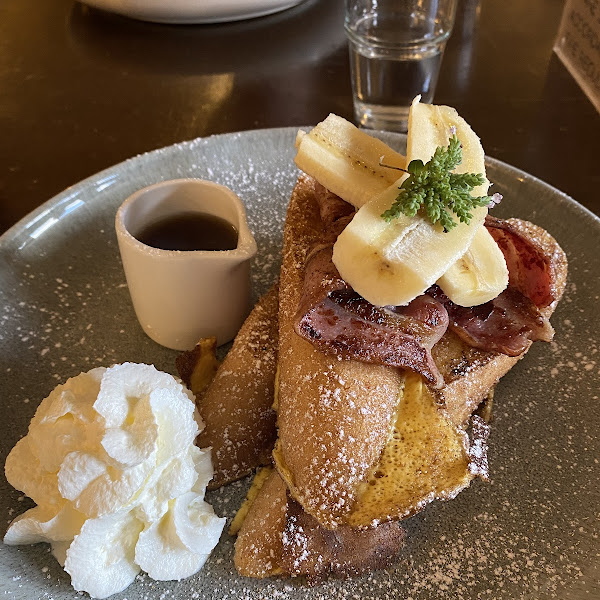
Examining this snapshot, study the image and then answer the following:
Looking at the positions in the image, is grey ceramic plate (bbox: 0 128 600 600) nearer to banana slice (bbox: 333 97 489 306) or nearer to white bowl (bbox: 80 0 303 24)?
banana slice (bbox: 333 97 489 306)

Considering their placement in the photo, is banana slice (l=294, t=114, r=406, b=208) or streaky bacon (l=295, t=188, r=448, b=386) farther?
banana slice (l=294, t=114, r=406, b=208)

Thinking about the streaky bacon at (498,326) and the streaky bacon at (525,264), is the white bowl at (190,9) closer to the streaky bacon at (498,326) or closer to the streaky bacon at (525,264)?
the streaky bacon at (525,264)

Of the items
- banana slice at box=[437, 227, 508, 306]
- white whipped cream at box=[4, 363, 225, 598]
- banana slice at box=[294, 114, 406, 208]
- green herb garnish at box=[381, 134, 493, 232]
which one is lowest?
white whipped cream at box=[4, 363, 225, 598]

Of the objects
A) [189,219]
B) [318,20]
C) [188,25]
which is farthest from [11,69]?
[189,219]

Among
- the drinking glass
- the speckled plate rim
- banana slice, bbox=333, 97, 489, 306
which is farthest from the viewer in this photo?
the drinking glass

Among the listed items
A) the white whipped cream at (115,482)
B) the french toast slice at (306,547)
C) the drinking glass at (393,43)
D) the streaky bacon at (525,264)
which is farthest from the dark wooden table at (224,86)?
the french toast slice at (306,547)

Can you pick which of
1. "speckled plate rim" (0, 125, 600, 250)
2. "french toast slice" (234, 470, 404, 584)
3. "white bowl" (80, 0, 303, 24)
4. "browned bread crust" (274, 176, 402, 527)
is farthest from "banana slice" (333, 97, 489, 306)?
"white bowl" (80, 0, 303, 24)

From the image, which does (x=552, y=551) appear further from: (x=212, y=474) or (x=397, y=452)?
(x=212, y=474)
